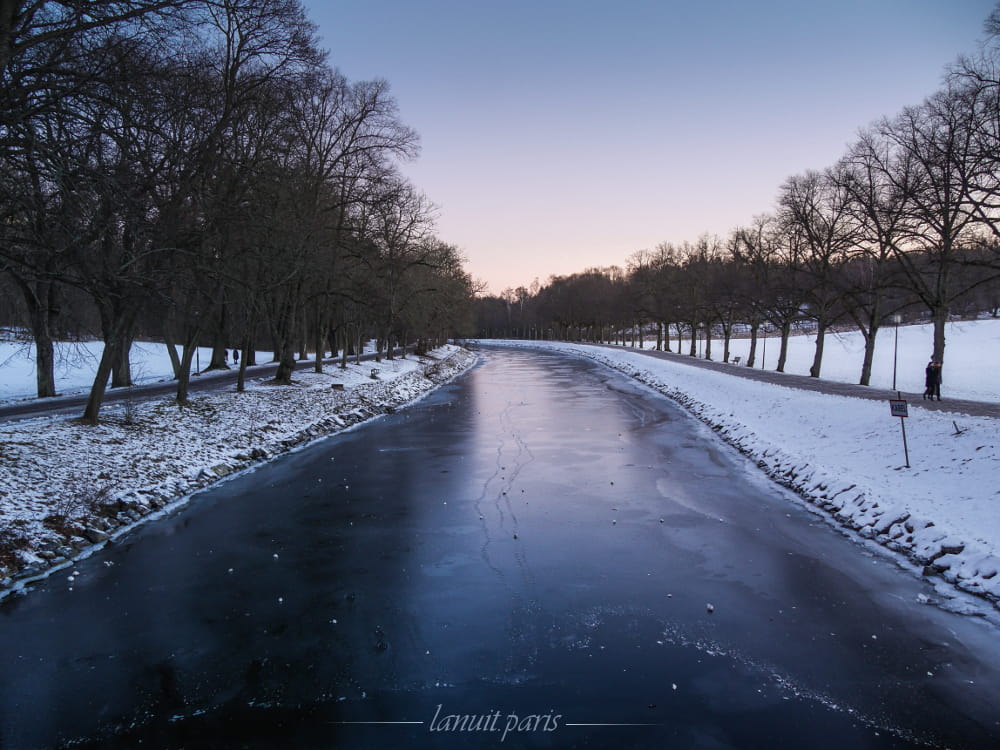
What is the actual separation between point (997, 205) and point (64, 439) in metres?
25.6

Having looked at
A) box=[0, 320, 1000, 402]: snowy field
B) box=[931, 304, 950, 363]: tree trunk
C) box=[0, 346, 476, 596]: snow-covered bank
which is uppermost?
box=[931, 304, 950, 363]: tree trunk

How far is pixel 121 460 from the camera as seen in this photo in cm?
1250

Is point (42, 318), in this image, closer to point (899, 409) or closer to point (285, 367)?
point (285, 367)

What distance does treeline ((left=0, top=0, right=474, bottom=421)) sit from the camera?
337 inches

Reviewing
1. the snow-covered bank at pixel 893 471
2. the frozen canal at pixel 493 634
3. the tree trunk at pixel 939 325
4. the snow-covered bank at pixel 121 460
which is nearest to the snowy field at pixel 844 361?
the snow-covered bank at pixel 121 460

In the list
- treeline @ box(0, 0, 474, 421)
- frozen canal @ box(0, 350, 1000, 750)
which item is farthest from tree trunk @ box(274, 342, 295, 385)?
frozen canal @ box(0, 350, 1000, 750)

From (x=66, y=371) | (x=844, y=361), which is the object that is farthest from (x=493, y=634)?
(x=844, y=361)

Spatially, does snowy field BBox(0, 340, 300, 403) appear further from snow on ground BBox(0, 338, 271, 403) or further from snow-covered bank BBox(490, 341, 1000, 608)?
snow-covered bank BBox(490, 341, 1000, 608)

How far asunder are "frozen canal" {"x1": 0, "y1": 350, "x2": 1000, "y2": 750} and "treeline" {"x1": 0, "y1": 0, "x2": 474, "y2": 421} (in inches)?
200

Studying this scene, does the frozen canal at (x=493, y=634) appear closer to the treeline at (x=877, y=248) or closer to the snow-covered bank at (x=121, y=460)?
the snow-covered bank at (x=121, y=460)

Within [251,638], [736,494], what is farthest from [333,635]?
[736,494]

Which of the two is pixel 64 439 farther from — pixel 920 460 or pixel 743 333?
pixel 743 333

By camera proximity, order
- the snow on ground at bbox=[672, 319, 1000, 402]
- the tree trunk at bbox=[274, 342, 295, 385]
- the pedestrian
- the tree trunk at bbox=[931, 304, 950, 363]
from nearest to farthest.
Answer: the pedestrian → the tree trunk at bbox=[931, 304, 950, 363] → the tree trunk at bbox=[274, 342, 295, 385] → the snow on ground at bbox=[672, 319, 1000, 402]

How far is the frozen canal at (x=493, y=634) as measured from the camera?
5117 millimetres
